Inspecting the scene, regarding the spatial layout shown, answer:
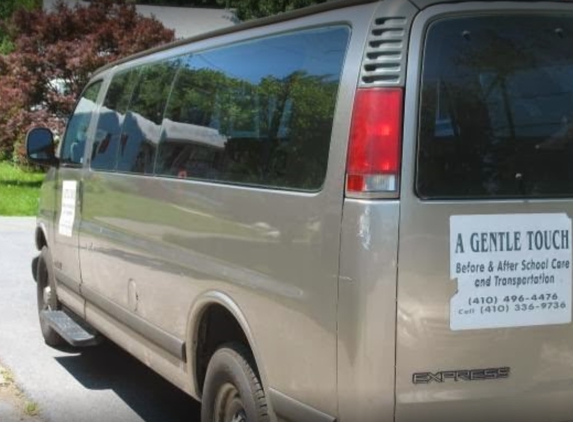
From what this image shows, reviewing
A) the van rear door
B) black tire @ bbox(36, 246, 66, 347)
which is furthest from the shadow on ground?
the van rear door

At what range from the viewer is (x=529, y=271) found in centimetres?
296

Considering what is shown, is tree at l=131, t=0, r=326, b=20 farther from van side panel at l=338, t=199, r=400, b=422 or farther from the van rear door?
van side panel at l=338, t=199, r=400, b=422

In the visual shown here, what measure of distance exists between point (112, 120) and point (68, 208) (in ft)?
2.97

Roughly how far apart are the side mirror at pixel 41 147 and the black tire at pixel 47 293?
742 mm

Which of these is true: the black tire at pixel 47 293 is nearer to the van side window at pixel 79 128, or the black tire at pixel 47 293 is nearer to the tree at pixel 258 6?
the van side window at pixel 79 128

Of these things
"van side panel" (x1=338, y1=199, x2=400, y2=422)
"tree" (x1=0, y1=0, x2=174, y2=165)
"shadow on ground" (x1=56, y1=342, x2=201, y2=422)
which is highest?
"tree" (x1=0, y1=0, x2=174, y2=165)

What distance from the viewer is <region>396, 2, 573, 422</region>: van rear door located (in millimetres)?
2889

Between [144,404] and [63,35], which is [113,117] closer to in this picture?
[144,404]

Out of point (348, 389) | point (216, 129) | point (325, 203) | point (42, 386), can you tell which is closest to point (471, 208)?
point (325, 203)

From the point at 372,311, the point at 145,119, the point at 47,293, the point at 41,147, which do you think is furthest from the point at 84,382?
the point at 372,311

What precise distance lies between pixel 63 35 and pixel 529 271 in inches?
729

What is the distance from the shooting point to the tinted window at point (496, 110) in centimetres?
296

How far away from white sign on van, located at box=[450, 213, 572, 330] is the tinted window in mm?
117

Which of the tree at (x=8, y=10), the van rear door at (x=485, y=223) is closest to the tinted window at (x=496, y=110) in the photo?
the van rear door at (x=485, y=223)
